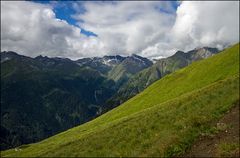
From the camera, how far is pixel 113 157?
1373 inches

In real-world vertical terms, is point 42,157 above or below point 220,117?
below

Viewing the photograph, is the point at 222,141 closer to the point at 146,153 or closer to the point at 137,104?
the point at 146,153

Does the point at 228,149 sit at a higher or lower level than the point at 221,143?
lower

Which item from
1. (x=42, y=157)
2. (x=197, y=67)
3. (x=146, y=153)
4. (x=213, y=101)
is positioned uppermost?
(x=197, y=67)

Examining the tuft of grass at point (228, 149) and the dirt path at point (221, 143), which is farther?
the dirt path at point (221, 143)

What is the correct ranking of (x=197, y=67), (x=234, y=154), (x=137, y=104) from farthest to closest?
(x=197, y=67)
(x=137, y=104)
(x=234, y=154)

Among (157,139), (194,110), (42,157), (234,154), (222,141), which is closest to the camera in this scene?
(234,154)

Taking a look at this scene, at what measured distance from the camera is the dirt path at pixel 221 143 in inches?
976

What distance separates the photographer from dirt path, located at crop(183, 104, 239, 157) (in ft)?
81.3

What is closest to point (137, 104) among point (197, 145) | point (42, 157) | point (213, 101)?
point (42, 157)

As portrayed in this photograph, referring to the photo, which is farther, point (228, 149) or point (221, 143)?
point (221, 143)

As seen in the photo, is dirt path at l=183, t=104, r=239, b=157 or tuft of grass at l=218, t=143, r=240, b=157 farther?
dirt path at l=183, t=104, r=239, b=157

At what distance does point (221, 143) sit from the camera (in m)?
26.8

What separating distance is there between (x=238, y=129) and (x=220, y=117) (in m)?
4.79
